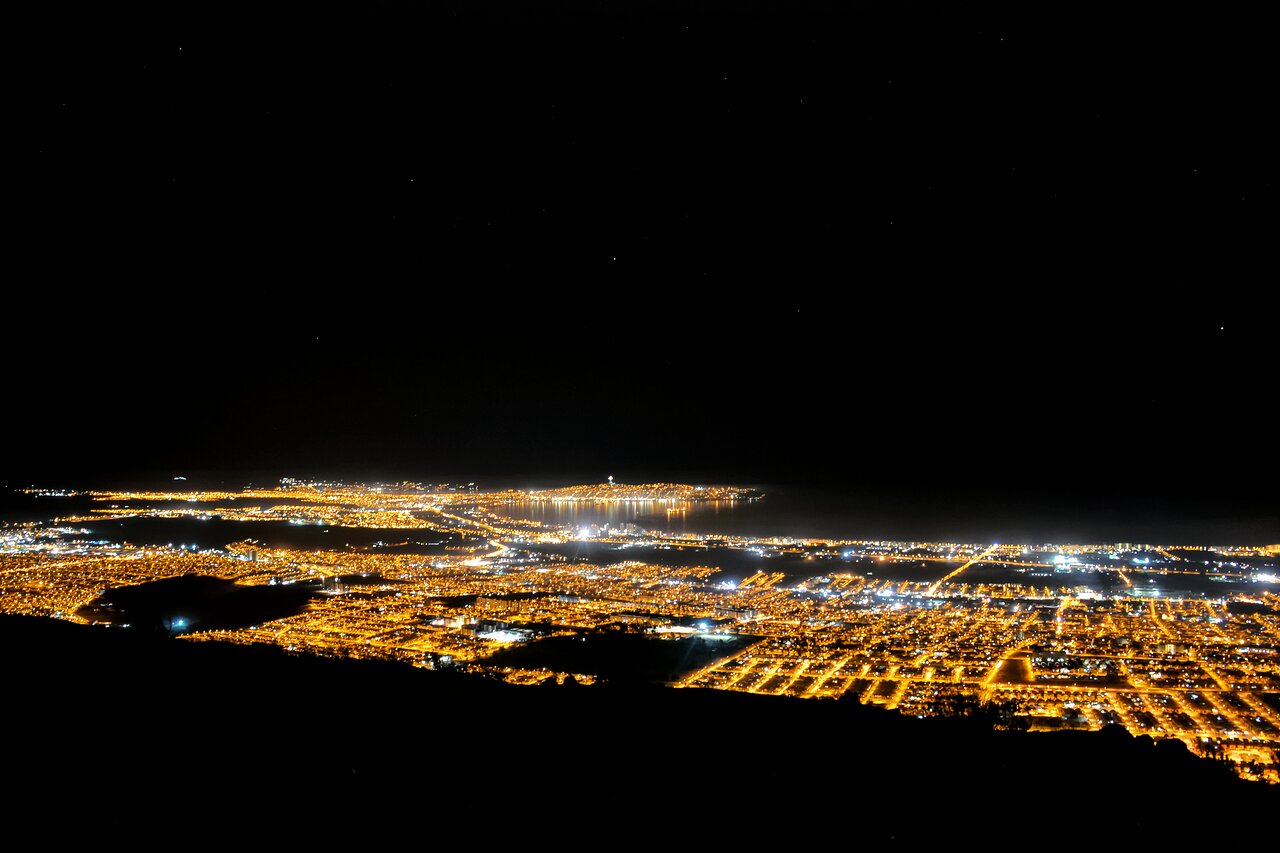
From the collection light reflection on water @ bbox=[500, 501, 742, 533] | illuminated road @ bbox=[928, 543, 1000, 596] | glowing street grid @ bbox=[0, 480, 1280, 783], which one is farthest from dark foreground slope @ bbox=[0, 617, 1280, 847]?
light reflection on water @ bbox=[500, 501, 742, 533]

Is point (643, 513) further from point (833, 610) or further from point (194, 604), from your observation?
point (194, 604)

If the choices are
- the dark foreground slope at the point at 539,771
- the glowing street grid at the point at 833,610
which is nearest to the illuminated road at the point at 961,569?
the glowing street grid at the point at 833,610

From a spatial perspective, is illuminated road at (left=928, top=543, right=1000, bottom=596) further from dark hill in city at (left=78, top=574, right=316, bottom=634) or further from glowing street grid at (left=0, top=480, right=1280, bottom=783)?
dark hill in city at (left=78, top=574, right=316, bottom=634)

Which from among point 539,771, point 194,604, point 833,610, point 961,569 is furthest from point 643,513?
point 539,771

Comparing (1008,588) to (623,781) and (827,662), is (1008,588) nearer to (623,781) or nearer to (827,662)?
(827,662)

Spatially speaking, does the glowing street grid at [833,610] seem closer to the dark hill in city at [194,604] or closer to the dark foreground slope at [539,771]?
the dark hill in city at [194,604]
